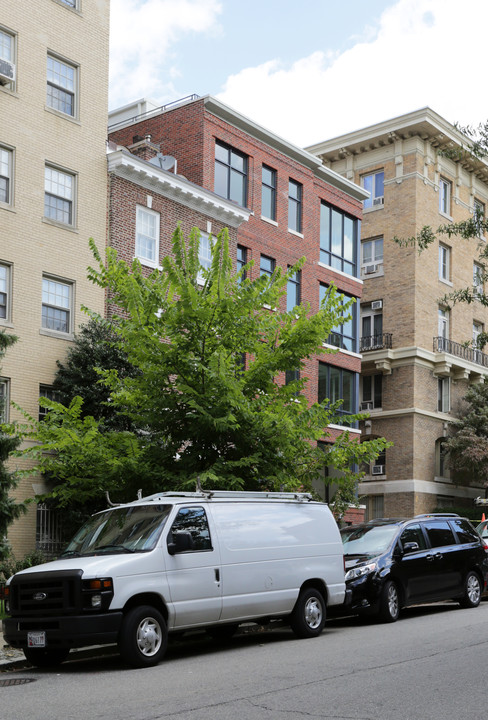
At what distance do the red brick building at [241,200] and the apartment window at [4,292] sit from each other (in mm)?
3582

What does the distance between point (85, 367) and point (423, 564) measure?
9994mm

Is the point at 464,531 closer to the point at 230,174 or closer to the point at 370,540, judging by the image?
the point at 370,540

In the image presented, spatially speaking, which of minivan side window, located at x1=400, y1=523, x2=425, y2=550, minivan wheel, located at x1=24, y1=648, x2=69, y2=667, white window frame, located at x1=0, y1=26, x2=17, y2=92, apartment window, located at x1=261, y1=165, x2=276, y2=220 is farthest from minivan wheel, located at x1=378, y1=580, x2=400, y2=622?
apartment window, located at x1=261, y1=165, x2=276, y2=220

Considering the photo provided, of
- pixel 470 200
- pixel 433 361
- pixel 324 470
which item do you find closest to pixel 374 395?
pixel 433 361

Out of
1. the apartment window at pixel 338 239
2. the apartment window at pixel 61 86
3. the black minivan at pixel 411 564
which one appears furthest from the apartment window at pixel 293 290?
the black minivan at pixel 411 564

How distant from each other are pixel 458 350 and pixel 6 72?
25.3m

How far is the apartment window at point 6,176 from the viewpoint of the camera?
74.0 feet

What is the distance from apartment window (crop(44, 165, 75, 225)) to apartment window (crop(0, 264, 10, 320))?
205 centimetres

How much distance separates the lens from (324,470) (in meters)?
16.7

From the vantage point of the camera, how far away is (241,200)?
30.7m

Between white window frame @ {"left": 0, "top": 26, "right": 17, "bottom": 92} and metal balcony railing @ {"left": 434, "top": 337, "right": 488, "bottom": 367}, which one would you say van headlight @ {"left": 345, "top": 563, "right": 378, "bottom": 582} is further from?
metal balcony railing @ {"left": 434, "top": 337, "right": 488, "bottom": 367}

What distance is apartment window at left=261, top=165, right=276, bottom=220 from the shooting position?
31656mm

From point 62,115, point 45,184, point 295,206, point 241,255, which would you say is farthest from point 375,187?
point 45,184

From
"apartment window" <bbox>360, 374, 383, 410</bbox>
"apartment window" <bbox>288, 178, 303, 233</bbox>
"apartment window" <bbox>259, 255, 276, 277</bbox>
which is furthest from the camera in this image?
"apartment window" <bbox>360, 374, 383, 410</bbox>
